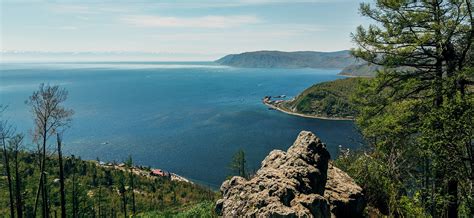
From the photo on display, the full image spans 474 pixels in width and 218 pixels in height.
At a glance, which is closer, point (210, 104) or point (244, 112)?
point (244, 112)

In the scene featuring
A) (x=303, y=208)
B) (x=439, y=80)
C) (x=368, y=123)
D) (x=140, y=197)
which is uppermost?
(x=439, y=80)

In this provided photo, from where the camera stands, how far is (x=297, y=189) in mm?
9820

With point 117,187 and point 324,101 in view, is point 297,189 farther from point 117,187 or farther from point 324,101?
point 324,101

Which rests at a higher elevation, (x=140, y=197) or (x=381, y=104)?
(x=381, y=104)

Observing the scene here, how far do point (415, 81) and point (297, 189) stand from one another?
6139mm

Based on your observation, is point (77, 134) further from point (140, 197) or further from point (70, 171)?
point (140, 197)

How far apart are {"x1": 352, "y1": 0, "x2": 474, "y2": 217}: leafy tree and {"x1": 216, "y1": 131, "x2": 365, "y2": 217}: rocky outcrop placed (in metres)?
1.66

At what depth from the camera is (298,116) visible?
534 feet

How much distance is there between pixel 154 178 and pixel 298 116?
9428 cm

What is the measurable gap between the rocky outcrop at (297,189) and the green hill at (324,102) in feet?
490

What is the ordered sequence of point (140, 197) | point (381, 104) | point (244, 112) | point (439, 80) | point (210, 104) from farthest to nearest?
point (210, 104), point (244, 112), point (140, 197), point (381, 104), point (439, 80)

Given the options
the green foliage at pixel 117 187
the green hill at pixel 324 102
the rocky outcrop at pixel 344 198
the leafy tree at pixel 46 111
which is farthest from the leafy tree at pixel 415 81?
the green hill at pixel 324 102

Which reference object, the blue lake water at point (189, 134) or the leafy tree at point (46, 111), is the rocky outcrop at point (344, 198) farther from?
the blue lake water at point (189, 134)

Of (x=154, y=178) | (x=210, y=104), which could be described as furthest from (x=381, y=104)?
(x=210, y=104)
